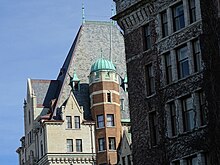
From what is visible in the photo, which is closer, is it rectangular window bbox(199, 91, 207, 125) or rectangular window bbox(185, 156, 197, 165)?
rectangular window bbox(199, 91, 207, 125)

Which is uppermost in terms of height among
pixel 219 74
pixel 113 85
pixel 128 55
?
pixel 113 85

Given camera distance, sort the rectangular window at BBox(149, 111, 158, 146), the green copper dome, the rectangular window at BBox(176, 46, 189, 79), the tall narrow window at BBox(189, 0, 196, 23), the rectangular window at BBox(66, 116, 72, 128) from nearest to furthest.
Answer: the tall narrow window at BBox(189, 0, 196, 23)
the rectangular window at BBox(176, 46, 189, 79)
the rectangular window at BBox(149, 111, 158, 146)
the green copper dome
the rectangular window at BBox(66, 116, 72, 128)

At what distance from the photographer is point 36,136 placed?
89.6m

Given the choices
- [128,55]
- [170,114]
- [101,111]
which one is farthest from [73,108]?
[170,114]

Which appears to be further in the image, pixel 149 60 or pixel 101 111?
pixel 101 111

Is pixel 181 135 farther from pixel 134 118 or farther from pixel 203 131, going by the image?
pixel 134 118

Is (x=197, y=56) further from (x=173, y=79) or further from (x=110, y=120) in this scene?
(x=110, y=120)

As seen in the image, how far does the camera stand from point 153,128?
49.9 meters

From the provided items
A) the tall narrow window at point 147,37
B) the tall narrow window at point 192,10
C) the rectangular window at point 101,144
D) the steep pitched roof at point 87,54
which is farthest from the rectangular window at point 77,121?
the tall narrow window at point 192,10

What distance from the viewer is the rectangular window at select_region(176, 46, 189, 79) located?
47375 millimetres

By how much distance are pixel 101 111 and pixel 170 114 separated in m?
38.2

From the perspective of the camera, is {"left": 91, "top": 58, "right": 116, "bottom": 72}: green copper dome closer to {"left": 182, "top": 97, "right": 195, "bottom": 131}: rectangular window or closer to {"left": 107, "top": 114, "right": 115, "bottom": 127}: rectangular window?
{"left": 107, "top": 114, "right": 115, "bottom": 127}: rectangular window

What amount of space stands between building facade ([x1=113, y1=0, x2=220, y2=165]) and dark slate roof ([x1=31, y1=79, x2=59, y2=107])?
38834 millimetres

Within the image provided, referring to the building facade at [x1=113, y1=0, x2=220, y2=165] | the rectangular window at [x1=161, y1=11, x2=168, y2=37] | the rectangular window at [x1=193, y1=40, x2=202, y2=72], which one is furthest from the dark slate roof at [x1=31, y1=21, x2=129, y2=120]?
the rectangular window at [x1=193, y1=40, x2=202, y2=72]
